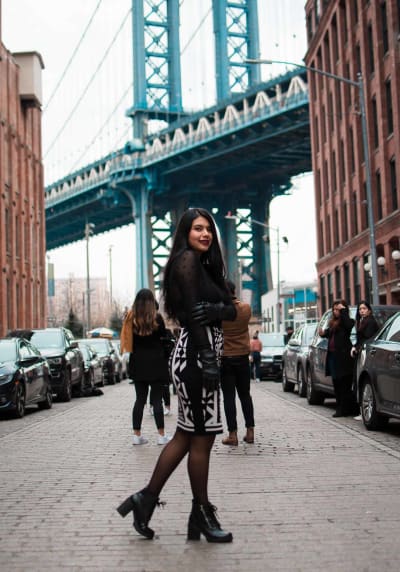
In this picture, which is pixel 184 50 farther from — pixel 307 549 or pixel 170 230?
pixel 307 549

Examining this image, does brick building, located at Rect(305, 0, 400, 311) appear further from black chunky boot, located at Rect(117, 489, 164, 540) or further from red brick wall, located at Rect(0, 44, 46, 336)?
black chunky boot, located at Rect(117, 489, 164, 540)

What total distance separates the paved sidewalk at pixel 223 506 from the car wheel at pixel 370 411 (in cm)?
31

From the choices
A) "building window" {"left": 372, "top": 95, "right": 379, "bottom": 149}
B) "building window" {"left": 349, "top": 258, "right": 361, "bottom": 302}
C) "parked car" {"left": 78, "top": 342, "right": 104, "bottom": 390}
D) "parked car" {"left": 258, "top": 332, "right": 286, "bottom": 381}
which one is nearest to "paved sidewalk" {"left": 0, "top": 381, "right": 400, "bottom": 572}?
"parked car" {"left": 78, "top": 342, "right": 104, "bottom": 390}

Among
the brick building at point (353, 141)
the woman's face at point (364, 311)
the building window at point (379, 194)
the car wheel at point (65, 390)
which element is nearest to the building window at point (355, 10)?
the brick building at point (353, 141)

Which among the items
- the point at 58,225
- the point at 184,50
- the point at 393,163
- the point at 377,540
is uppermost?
the point at 184,50

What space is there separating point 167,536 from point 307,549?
845 mm

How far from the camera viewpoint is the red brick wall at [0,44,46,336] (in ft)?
137

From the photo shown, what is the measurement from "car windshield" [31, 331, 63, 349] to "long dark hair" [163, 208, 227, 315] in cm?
1535

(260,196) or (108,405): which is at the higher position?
(260,196)

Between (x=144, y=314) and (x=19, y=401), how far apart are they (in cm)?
566

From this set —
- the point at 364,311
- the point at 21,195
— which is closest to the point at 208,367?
the point at 364,311

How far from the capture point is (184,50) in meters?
99.9

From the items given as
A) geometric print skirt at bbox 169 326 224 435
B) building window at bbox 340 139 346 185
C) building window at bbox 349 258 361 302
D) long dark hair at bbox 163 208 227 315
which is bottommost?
geometric print skirt at bbox 169 326 224 435

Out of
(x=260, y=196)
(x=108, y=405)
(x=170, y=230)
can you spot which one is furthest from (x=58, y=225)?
(x=108, y=405)
